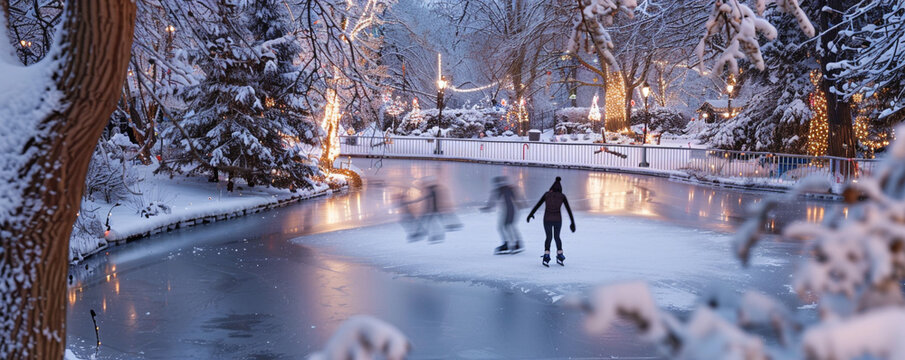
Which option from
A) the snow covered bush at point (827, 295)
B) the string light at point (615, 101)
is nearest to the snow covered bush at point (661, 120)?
the string light at point (615, 101)

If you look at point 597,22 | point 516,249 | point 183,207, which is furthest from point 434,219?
point 597,22

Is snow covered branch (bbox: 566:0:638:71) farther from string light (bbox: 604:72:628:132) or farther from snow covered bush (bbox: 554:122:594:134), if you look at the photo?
snow covered bush (bbox: 554:122:594:134)

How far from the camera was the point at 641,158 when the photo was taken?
3525cm

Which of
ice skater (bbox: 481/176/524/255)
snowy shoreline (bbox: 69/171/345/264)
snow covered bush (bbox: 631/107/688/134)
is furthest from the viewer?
snow covered bush (bbox: 631/107/688/134)

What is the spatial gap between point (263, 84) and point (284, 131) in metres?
1.61

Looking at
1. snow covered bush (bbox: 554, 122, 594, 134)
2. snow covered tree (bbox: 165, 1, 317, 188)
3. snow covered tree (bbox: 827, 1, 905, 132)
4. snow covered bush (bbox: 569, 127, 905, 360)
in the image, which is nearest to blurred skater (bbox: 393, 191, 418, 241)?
snow covered tree (bbox: 165, 1, 317, 188)

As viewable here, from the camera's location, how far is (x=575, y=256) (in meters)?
13.9

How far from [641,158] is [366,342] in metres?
34.4

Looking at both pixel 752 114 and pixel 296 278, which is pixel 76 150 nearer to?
pixel 296 278

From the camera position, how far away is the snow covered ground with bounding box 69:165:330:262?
15.7 meters

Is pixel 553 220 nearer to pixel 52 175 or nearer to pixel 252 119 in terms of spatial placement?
pixel 52 175

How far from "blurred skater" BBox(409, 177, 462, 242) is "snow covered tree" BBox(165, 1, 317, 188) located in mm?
5366

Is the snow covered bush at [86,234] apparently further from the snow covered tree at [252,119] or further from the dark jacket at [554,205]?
the dark jacket at [554,205]

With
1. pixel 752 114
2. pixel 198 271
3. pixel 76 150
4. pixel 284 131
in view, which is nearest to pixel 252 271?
pixel 198 271
